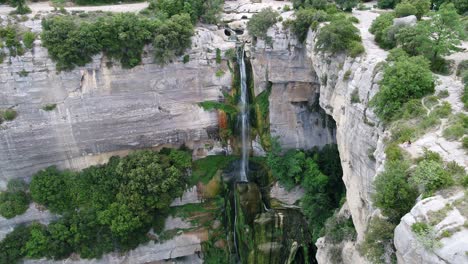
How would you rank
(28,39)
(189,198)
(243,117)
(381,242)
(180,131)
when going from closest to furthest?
(381,242)
(28,39)
(180,131)
(189,198)
(243,117)

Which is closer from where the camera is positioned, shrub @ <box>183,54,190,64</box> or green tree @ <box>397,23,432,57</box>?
green tree @ <box>397,23,432,57</box>

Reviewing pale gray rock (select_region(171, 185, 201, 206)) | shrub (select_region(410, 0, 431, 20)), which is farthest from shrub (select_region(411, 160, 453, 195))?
pale gray rock (select_region(171, 185, 201, 206))

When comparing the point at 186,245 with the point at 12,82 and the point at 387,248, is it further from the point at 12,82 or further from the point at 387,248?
the point at 387,248

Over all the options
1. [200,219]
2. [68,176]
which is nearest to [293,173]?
[200,219]

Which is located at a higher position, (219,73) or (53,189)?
(219,73)

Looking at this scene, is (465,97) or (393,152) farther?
(465,97)

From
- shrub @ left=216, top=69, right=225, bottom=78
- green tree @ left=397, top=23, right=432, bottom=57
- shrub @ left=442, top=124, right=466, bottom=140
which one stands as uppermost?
green tree @ left=397, top=23, right=432, bottom=57

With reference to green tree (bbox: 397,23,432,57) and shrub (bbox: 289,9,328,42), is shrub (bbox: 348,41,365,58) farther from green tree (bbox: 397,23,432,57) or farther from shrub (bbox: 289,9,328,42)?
shrub (bbox: 289,9,328,42)

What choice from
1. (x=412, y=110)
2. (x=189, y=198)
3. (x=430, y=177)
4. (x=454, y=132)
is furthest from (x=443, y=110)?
(x=189, y=198)

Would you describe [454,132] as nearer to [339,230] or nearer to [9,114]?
[339,230]
